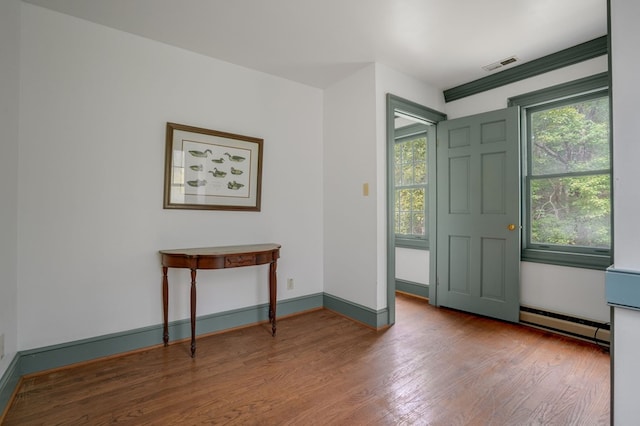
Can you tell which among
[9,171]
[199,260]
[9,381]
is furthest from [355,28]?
[9,381]

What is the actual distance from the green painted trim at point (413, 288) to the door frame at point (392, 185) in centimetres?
22

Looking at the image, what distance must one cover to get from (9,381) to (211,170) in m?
1.93

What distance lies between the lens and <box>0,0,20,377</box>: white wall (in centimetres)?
176

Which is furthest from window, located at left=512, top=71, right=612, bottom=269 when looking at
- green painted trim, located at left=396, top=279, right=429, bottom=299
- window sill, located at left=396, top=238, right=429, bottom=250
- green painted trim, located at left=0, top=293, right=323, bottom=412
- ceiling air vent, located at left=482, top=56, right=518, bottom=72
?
green painted trim, located at left=0, top=293, right=323, bottom=412

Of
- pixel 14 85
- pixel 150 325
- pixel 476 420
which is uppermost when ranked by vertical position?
pixel 14 85

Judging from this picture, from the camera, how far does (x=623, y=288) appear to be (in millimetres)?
1045

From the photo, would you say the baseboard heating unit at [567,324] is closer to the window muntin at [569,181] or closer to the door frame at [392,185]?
the window muntin at [569,181]

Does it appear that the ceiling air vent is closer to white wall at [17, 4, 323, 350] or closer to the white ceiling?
the white ceiling

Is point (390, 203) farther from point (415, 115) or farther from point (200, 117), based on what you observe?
point (200, 117)

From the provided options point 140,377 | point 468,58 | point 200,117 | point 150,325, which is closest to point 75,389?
point 140,377

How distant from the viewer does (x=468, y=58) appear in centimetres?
288

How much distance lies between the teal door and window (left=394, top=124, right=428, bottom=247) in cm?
44

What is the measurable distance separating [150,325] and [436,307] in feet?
9.98

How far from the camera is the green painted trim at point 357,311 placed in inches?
117
